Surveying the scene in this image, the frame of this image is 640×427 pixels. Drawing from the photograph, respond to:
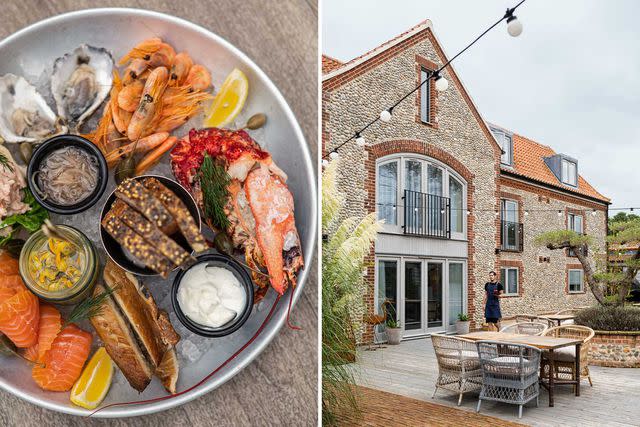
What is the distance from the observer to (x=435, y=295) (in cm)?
1155

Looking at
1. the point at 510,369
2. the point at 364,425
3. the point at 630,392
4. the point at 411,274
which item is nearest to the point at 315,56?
the point at 364,425

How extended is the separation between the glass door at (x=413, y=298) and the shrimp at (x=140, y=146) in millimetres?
9906

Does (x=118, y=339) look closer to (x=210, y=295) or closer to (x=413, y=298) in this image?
(x=210, y=295)

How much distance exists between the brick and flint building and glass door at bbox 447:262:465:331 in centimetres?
2

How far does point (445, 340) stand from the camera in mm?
5465

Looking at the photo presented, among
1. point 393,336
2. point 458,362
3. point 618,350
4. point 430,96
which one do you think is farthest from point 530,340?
point 430,96

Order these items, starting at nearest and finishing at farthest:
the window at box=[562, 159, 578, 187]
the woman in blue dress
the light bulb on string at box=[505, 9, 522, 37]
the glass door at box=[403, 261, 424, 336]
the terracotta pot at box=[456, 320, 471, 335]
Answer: the light bulb on string at box=[505, 9, 522, 37] → the woman in blue dress → the glass door at box=[403, 261, 424, 336] → the terracotta pot at box=[456, 320, 471, 335] → the window at box=[562, 159, 578, 187]

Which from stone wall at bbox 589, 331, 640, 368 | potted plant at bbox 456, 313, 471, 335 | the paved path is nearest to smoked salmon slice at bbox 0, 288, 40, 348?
the paved path

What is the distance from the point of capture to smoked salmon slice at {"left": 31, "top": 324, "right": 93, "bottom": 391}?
3.70 feet

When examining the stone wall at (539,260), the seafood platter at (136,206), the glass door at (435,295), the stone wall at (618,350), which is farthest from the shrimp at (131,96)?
the stone wall at (539,260)

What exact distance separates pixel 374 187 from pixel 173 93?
8975mm

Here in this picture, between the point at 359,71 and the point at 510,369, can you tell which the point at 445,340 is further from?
the point at 359,71

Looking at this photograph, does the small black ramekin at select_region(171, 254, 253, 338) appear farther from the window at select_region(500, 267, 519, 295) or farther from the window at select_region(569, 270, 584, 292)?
the window at select_region(569, 270, 584, 292)

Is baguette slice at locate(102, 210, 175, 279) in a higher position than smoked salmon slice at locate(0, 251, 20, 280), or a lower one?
higher
